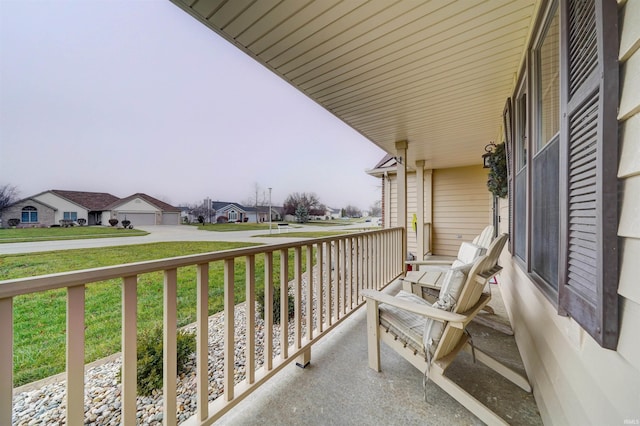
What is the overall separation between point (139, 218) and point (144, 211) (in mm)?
69

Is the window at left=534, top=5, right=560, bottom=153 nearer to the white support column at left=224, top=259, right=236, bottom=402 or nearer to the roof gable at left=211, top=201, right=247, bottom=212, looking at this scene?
the white support column at left=224, top=259, right=236, bottom=402

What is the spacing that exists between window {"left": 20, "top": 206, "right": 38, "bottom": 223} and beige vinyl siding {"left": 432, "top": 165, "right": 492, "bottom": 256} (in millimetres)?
7045

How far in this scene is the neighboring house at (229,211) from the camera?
7.32ft

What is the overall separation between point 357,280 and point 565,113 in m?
2.29

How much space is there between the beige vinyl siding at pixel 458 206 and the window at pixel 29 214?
277 inches

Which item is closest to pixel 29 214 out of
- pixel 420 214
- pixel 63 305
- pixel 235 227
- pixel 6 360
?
pixel 63 305

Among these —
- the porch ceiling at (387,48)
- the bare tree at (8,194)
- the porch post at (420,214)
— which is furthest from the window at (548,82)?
the porch post at (420,214)

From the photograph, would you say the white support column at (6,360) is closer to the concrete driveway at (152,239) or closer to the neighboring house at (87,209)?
the concrete driveway at (152,239)

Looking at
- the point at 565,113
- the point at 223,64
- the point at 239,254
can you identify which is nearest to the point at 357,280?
the point at 239,254

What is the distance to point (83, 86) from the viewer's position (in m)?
1.49

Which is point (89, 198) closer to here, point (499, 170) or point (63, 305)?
point (63, 305)

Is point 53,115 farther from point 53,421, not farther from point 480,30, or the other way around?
point 480,30

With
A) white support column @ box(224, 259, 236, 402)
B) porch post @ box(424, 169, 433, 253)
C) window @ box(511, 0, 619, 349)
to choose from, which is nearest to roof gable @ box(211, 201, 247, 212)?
white support column @ box(224, 259, 236, 402)

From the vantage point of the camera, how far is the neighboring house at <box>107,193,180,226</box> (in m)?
1.52
